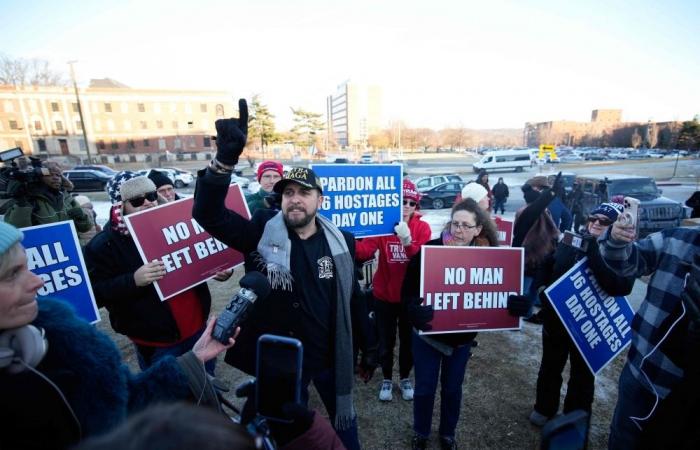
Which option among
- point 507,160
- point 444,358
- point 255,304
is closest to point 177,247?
point 255,304

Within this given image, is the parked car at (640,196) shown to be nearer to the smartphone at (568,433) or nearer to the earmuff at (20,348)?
the smartphone at (568,433)

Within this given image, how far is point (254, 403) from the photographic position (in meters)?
1.25

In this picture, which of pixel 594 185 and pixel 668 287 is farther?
pixel 594 185

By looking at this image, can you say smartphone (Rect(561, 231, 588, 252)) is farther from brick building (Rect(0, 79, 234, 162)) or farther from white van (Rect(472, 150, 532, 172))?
brick building (Rect(0, 79, 234, 162))

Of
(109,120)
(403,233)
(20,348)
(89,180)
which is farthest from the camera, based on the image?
(109,120)

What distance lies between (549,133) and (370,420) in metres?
120

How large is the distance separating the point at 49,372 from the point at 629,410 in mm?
2875

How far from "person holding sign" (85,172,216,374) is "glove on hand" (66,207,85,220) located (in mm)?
2841

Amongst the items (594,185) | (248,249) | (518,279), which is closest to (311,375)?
(248,249)

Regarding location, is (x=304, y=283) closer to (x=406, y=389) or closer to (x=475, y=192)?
(x=406, y=389)

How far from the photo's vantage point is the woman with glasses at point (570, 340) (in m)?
2.57

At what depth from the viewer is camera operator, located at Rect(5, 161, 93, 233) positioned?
13.8 ft

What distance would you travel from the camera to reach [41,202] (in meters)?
A: 4.45

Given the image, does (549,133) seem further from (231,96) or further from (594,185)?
(594,185)
